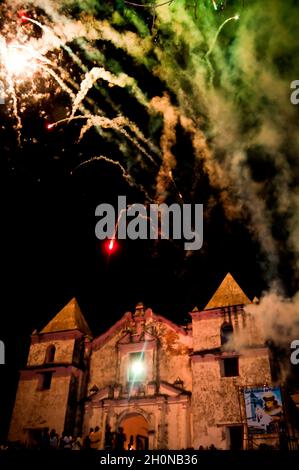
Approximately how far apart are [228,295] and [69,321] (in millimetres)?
10126

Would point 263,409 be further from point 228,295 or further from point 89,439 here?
point 89,439

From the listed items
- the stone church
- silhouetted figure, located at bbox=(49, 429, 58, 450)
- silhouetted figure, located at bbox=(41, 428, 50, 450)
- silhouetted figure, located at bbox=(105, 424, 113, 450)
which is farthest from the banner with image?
silhouetted figure, located at bbox=(41, 428, 50, 450)

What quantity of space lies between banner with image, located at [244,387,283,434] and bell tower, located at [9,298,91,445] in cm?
949

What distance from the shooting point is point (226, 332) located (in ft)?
66.7

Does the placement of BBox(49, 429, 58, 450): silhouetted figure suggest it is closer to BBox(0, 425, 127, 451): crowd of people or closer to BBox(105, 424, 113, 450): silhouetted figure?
BBox(0, 425, 127, 451): crowd of people

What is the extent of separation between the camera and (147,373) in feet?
69.3

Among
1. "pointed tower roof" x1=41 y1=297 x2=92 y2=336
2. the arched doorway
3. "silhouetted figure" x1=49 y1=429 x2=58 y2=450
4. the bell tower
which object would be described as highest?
"pointed tower roof" x1=41 y1=297 x2=92 y2=336

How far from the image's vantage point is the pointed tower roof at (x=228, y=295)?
2100cm

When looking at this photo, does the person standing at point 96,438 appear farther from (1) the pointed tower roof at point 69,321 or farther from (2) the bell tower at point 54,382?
(1) the pointed tower roof at point 69,321

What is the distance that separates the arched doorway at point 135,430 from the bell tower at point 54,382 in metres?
2.81

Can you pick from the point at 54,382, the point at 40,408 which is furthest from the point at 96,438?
the point at 54,382

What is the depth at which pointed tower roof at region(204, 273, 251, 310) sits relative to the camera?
2100cm
